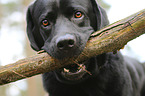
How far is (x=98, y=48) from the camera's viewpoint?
1.94 m

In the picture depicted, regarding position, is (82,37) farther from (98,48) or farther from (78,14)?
(78,14)

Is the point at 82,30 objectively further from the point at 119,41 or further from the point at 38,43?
the point at 38,43

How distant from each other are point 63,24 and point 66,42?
58cm

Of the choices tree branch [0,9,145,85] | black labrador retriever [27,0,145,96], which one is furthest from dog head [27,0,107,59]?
tree branch [0,9,145,85]

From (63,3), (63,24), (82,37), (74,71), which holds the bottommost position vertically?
(74,71)

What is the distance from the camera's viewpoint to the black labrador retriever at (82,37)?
7.87 ft

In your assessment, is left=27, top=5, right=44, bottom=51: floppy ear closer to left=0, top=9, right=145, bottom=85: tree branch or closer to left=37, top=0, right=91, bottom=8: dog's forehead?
left=37, top=0, right=91, bottom=8: dog's forehead

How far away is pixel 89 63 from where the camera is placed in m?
2.65

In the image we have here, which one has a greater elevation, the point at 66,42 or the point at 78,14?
the point at 78,14

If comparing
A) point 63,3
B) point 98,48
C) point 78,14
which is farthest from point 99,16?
point 98,48

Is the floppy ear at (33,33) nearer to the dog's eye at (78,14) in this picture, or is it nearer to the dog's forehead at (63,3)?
the dog's forehead at (63,3)

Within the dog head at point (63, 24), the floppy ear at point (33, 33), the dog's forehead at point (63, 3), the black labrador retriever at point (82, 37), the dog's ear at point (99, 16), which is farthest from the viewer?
the floppy ear at point (33, 33)

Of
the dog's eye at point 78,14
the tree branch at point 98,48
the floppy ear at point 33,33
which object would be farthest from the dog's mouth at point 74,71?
the floppy ear at point 33,33

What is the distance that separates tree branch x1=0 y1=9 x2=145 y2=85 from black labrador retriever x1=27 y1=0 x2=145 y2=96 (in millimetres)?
333
